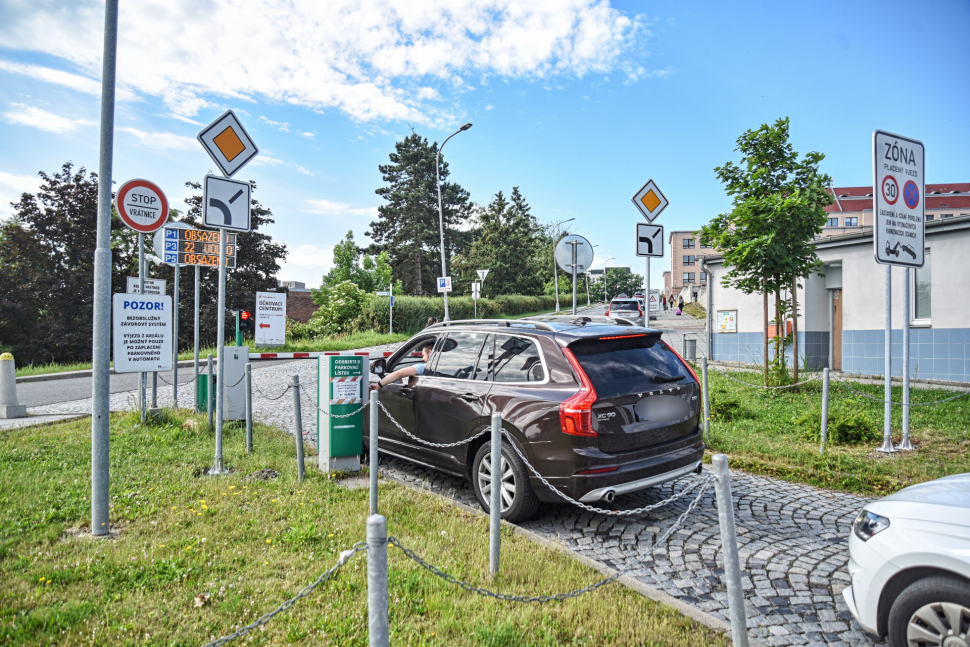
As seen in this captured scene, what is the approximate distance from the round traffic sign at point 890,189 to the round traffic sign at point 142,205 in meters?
9.32

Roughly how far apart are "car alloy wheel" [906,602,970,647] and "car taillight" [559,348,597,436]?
2.21 metres

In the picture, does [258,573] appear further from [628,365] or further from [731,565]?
[628,365]

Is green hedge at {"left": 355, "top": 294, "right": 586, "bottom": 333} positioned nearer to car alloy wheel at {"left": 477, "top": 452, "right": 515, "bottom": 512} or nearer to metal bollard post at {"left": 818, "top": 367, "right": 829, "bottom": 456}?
metal bollard post at {"left": 818, "top": 367, "right": 829, "bottom": 456}

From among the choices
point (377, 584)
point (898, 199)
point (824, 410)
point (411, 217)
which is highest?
point (411, 217)

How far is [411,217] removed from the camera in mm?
55438

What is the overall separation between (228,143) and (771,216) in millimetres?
9106

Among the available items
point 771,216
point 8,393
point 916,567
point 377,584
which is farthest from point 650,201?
point 8,393

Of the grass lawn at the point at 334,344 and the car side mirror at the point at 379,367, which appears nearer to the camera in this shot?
the car side mirror at the point at 379,367

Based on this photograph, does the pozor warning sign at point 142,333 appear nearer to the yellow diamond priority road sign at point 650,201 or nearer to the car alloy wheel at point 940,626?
the car alloy wheel at point 940,626

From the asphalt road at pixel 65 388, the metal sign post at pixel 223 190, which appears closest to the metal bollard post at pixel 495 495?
the metal sign post at pixel 223 190

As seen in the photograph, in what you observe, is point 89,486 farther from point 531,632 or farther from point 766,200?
point 766,200

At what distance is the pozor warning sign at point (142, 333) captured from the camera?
6016 mm

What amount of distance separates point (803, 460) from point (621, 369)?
11.1 ft

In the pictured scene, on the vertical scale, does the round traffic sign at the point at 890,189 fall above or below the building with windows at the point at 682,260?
below
